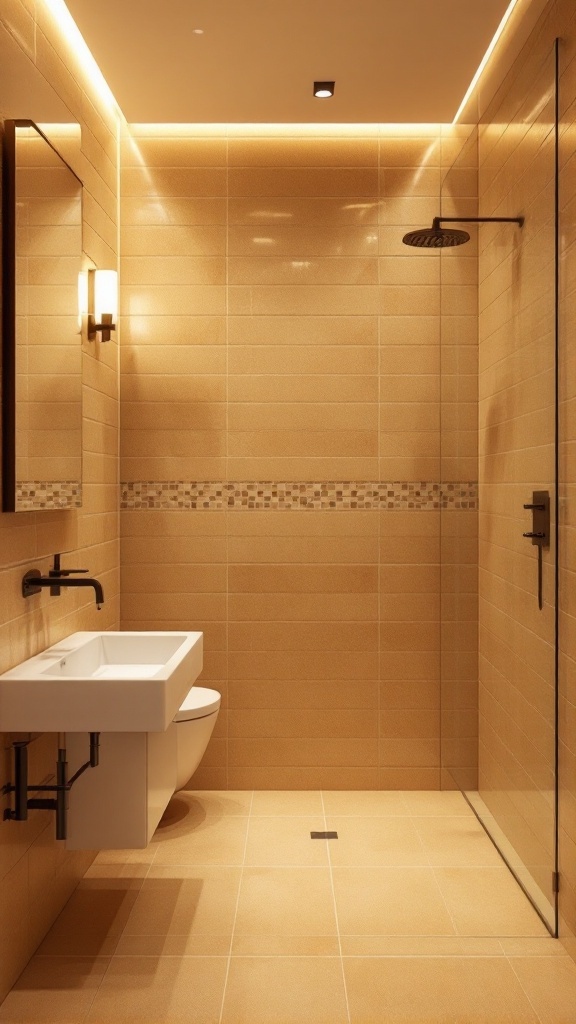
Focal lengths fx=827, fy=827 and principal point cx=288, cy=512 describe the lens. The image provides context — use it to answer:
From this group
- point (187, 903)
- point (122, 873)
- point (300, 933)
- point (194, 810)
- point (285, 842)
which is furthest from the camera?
point (194, 810)

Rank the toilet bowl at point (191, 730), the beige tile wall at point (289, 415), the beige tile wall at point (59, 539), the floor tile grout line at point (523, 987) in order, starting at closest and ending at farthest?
the floor tile grout line at point (523, 987) → the beige tile wall at point (59, 539) → the toilet bowl at point (191, 730) → the beige tile wall at point (289, 415)

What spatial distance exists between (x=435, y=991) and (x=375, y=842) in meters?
0.99

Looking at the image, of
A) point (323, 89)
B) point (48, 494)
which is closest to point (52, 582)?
point (48, 494)

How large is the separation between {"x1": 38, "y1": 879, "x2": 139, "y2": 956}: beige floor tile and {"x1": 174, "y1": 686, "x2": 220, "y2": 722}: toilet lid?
Answer: 0.60 meters

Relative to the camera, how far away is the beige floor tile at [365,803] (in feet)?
11.5

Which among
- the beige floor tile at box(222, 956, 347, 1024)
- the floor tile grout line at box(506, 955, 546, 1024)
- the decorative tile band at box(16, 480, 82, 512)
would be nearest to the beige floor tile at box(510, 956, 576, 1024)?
the floor tile grout line at box(506, 955, 546, 1024)

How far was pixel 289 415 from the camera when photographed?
3.71m

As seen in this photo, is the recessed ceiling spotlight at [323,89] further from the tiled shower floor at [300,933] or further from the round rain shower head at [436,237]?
the tiled shower floor at [300,933]

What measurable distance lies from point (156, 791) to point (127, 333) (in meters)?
2.06

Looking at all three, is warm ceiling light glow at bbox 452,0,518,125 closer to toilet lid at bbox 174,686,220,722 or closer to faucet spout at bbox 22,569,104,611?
faucet spout at bbox 22,569,104,611

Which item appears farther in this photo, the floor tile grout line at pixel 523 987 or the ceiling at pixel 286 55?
the ceiling at pixel 286 55

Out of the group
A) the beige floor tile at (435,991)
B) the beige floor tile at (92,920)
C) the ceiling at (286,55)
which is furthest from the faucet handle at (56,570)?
the ceiling at (286,55)

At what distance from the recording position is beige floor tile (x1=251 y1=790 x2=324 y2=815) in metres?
3.51

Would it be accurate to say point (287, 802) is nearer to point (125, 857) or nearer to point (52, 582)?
point (125, 857)
